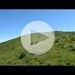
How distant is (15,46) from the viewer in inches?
877
